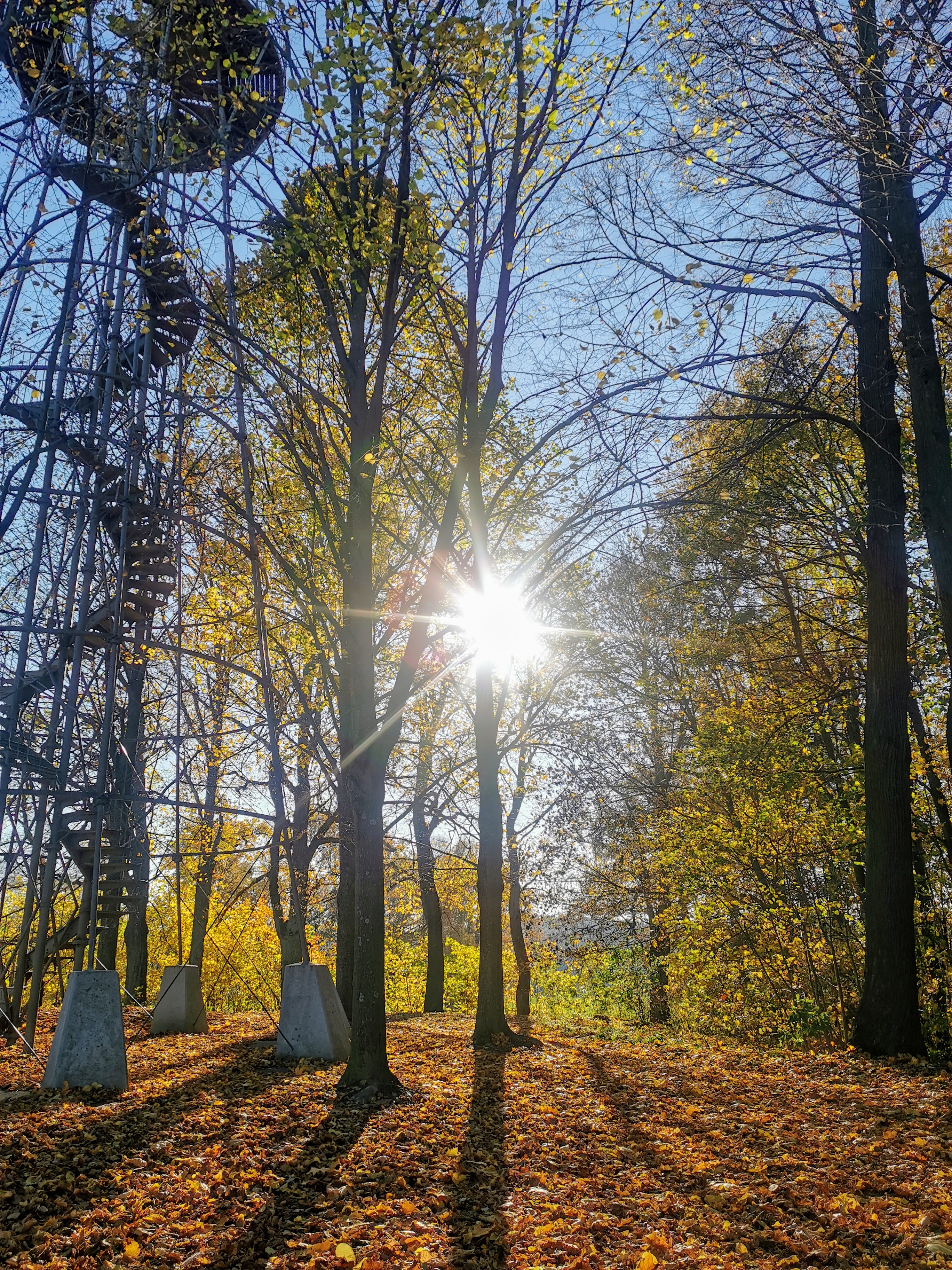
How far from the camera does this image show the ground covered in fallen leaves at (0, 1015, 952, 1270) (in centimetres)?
362

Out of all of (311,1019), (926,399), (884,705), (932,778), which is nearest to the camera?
(926,399)

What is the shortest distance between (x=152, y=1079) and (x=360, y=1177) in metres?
3.68

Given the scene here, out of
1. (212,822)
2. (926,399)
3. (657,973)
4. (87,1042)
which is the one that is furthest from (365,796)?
(657,973)

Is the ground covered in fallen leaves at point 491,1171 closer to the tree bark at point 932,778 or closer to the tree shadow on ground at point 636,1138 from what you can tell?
the tree shadow on ground at point 636,1138

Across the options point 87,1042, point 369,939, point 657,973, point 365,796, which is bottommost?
point 657,973

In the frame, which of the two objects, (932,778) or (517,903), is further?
(517,903)

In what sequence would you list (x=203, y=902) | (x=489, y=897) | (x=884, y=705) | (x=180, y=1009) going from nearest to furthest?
(x=884, y=705), (x=489, y=897), (x=180, y=1009), (x=203, y=902)

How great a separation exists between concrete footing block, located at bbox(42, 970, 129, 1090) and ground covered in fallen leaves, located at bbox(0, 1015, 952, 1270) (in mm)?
183

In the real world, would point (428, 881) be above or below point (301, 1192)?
above

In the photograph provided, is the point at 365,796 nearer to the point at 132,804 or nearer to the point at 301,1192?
the point at 301,1192

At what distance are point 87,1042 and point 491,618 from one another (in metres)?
6.12

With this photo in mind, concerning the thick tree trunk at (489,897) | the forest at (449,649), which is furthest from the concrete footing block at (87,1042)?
the thick tree trunk at (489,897)

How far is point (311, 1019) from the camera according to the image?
8148 millimetres

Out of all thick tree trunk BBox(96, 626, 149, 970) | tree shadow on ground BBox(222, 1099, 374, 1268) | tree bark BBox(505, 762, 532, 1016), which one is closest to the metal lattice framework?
thick tree trunk BBox(96, 626, 149, 970)
